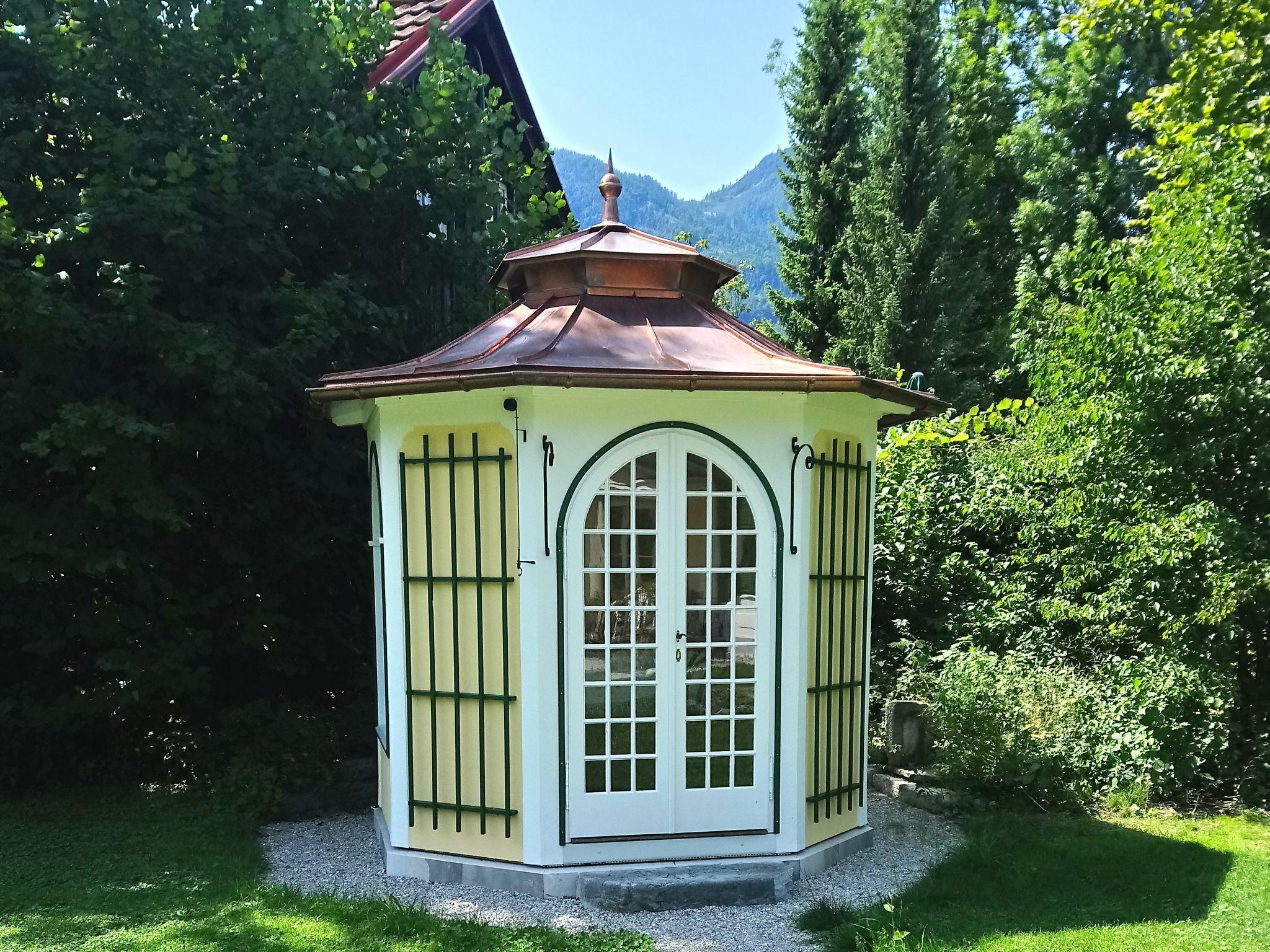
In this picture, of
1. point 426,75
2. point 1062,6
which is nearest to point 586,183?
point 1062,6

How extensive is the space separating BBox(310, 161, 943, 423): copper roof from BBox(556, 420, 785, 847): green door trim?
0.39m

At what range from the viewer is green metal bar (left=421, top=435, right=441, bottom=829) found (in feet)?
18.3

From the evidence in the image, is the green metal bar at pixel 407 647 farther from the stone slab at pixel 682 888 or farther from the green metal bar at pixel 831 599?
the green metal bar at pixel 831 599

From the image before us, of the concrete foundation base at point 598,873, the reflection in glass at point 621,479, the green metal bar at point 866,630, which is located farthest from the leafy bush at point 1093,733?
the reflection in glass at point 621,479

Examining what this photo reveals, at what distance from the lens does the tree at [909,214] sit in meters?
18.6

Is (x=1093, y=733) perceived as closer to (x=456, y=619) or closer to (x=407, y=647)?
(x=456, y=619)

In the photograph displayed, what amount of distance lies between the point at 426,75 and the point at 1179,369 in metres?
6.05

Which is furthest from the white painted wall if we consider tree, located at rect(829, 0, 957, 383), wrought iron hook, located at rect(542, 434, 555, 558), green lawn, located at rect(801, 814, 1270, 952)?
tree, located at rect(829, 0, 957, 383)

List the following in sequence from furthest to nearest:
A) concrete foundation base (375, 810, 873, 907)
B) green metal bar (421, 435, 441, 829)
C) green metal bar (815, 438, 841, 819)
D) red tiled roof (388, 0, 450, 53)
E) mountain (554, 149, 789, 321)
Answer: mountain (554, 149, 789, 321) → red tiled roof (388, 0, 450, 53) → green metal bar (815, 438, 841, 819) → green metal bar (421, 435, 441, 829) → concrete foundation base (375, 810, 873, 907)

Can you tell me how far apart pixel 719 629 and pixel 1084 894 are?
7.53 ft

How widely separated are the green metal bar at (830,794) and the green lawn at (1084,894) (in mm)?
698

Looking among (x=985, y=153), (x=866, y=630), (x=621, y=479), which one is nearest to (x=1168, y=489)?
(x=866, y=630)

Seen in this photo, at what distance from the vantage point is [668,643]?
5.46 metres

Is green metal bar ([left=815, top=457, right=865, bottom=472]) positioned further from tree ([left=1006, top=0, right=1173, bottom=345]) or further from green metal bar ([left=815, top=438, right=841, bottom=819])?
tree ([left=1006, top=0, right=1173, bottom=345])
